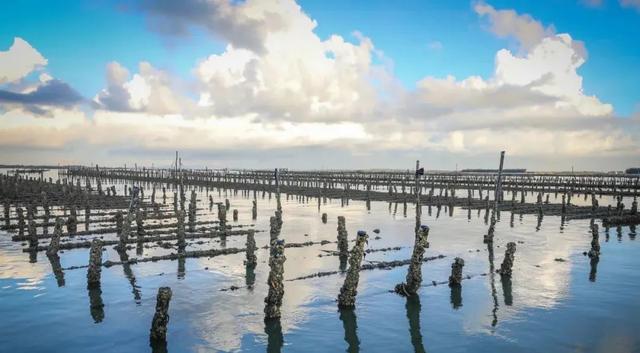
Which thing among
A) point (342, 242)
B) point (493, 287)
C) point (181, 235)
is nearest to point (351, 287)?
point (493, 287)

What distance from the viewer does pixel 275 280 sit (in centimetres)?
1537

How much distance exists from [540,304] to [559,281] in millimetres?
4189

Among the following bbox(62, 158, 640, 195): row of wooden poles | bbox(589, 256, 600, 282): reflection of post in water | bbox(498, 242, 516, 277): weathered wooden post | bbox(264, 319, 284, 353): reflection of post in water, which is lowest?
bbox(264, 319, 284, 353): reflection of post in water

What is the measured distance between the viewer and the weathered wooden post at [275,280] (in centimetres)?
1527

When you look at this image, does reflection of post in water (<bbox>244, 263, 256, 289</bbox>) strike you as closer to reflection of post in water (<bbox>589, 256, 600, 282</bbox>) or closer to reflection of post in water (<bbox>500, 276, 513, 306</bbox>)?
reflection of post in water (<bbox>500, 276, 513, 306</bbox>)

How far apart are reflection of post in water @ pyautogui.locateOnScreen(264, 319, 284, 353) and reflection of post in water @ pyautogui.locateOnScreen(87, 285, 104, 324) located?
5818 millimetres

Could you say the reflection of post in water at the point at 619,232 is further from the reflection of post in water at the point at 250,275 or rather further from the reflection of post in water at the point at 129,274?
the reflection of post in water at the point at 129,274

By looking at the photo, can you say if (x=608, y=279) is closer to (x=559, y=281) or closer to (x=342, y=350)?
(x=559, y=281)

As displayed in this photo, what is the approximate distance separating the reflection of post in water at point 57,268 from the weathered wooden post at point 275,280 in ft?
33.5

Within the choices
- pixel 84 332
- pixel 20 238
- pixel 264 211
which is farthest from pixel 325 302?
pixel 264 211

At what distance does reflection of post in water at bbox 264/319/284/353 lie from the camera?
1379cm

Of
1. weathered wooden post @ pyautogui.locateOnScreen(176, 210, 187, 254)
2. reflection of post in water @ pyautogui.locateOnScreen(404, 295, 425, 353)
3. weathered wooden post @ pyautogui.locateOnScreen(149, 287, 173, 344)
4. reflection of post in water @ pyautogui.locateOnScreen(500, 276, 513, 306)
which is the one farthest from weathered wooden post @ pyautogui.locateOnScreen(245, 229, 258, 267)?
reflection of post in water @ pyautogui.locateOnScreen(500, 276, 513, 306)

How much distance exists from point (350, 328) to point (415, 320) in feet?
8.16

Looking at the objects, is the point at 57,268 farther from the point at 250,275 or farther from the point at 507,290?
the point at 507,290
